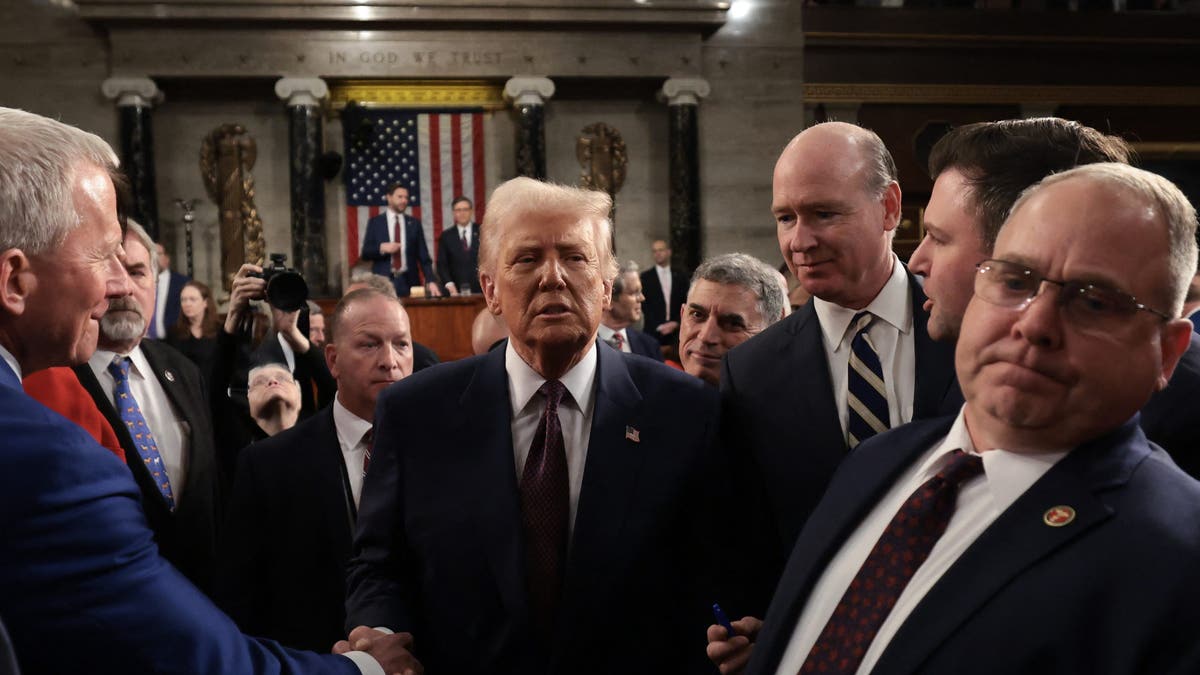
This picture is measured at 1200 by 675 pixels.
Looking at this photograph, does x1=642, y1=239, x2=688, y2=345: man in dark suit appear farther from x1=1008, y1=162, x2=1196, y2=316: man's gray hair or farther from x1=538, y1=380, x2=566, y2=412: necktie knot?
x1=1008, y1=162, x2=1196, y2=316: man's gray hair

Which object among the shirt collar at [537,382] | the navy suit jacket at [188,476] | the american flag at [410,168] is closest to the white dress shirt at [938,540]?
the shirt collar at [537,382]

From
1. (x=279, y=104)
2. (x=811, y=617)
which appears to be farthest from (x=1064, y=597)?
(x=279, y=104)

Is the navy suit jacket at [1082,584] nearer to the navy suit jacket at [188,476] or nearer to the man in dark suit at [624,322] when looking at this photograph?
the navy suit jacket at [188,476]

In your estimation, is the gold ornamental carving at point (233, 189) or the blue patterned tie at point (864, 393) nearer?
the blue patterned tie at point (864, 393)

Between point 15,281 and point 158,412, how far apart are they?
1686 millimetres

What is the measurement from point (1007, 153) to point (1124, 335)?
2.41 ft

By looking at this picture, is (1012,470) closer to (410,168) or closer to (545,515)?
(545,515)

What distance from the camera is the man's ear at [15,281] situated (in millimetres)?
1634

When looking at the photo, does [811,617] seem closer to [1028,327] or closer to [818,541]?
[818,541]

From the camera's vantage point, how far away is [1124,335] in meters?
1.44

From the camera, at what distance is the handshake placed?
2.03m

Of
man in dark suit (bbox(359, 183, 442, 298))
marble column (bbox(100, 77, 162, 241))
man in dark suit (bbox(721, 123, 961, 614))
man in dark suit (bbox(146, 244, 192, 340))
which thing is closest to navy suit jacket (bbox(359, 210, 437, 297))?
man in dark suit (bbox(359, 183, 442, 298))

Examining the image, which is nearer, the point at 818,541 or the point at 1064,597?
the point at 1064,597

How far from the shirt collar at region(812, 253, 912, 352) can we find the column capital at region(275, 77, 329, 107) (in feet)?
35.5
